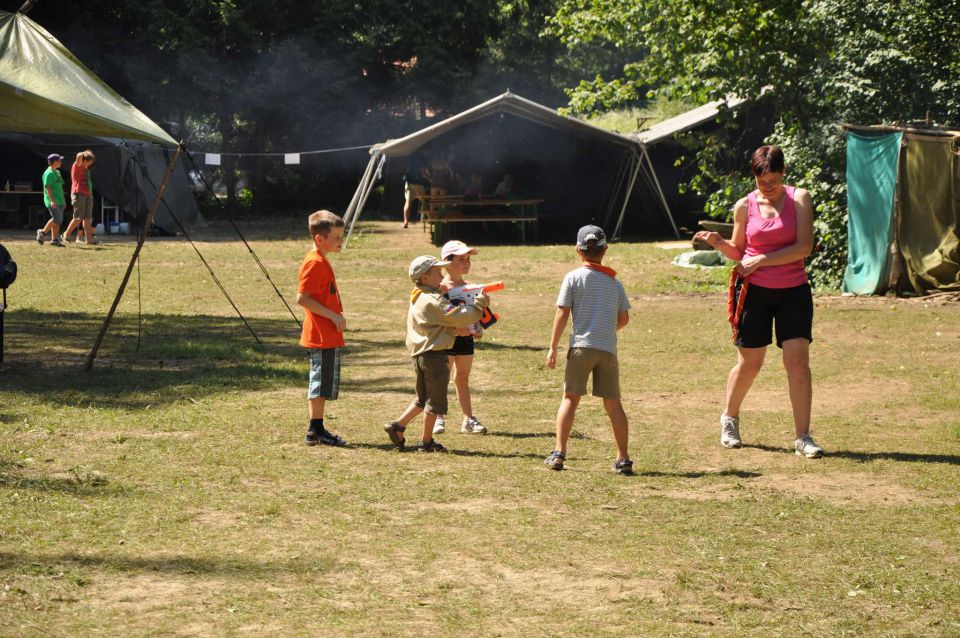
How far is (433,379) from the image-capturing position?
7.18 metres

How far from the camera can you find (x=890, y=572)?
5.06 meters

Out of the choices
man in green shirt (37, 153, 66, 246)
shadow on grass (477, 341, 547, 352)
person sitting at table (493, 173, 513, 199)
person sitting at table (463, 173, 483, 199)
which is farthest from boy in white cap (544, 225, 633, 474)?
person sitting at table (493, 173, 513, 199)

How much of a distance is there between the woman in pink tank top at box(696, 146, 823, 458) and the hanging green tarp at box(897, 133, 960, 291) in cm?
913

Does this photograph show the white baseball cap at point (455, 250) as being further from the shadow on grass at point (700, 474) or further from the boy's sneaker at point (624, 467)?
the shadow on grass at point (700, 474)

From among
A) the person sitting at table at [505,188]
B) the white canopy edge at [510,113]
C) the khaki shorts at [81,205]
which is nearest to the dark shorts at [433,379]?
the khaki shorts at [81,205]

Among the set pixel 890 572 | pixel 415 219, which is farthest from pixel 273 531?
pixel 415 219

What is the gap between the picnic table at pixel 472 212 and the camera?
2820 cm

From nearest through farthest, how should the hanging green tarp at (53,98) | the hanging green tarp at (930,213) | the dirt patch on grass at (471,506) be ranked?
1. the dirt patch on grass at (471,506)
2. the hanging green tarp at (53,98)
3. the hanging green tarp at (930,213)

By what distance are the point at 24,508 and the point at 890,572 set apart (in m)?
4.03

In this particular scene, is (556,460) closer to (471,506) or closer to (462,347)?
(471,506)

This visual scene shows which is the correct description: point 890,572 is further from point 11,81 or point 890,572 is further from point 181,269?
point 181,269

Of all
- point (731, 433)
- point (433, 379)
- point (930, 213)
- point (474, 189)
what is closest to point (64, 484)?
point (433, 379)

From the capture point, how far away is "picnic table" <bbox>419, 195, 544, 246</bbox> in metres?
28.2

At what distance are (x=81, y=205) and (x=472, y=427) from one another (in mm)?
17662
